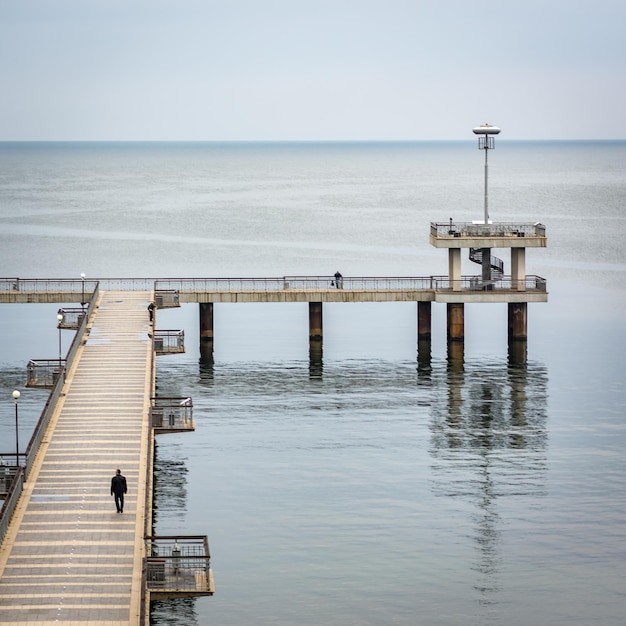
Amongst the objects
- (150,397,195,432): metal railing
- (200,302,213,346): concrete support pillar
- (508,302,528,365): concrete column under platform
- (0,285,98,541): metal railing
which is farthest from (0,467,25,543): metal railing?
(508,302,528,365): concrete column under platform

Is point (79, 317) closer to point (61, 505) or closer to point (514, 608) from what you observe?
point (61, 505)

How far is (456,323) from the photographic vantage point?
95625 mm

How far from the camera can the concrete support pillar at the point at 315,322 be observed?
96062 millimetres

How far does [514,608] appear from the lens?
49.3 meters

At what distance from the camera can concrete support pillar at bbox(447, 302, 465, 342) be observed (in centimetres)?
9550

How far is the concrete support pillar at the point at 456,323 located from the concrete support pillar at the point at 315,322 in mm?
7827

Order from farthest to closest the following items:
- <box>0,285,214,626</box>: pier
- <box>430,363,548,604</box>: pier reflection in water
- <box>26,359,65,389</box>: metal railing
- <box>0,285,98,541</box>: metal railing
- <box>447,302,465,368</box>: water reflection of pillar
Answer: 1. <box>447,302,465,368</box>: water reflection of pillar
2. <box>26,359,65,389</box>: metal railing
3. <box>430,363,548,604</box>: pier reflection in water
4. <box>0,285,98,541</box>: metal railing
5. <box>0,285,214,626</box>: pier

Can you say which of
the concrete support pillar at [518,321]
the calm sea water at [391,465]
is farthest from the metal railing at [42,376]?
the concrete support pillar at [518,321]

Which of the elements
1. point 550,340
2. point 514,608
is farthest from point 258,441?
point 550,340

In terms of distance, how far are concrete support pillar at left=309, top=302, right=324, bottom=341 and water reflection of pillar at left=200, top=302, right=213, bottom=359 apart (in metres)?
6.07

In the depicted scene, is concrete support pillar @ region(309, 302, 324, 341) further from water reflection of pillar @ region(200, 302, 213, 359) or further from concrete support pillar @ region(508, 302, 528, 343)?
concrete support pillar @ region(508, 302, 528, 343)

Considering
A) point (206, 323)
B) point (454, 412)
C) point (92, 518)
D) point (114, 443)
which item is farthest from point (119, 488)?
point (206, 323)

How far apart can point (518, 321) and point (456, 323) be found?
380cm

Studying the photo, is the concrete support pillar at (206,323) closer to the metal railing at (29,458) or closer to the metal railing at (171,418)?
the metal railing at (29,458)
